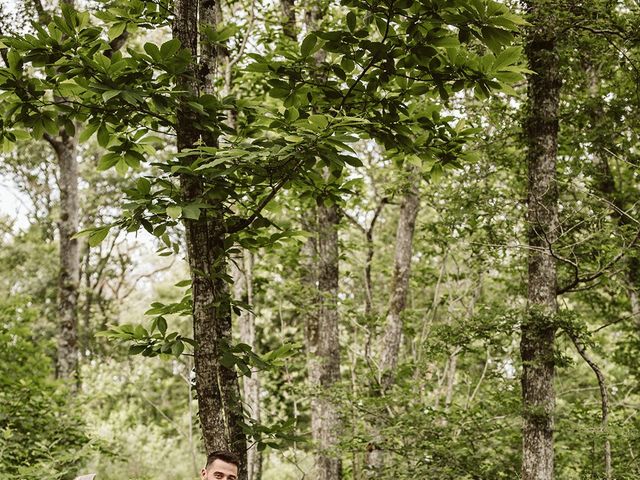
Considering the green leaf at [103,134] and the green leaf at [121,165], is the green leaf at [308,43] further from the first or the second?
the green leaf at [121,165]

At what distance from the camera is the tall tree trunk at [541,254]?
5457 mm

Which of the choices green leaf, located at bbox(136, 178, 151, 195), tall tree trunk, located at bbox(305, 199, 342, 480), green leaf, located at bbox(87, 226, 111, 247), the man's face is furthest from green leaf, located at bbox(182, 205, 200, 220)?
tall tree trunk, located at bbox(305, 199, 342, 480)

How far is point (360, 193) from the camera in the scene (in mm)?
7531

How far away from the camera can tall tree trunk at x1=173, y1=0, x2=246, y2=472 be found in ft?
9.95

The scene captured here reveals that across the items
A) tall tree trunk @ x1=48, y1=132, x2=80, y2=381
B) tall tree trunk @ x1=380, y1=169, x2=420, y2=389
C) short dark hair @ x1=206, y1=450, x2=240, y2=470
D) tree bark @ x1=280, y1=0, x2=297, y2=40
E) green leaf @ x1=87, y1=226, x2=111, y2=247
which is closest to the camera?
green leaf @ x1=87, y1=226, x2=111, y2=247

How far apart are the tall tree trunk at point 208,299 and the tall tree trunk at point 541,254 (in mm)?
3175

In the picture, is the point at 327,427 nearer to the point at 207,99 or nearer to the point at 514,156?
the point at 514,156

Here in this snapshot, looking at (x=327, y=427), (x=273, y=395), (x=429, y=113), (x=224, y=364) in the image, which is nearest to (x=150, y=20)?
(x=429, y=113)

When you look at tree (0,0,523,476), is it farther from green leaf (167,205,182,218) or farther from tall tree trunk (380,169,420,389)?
tall tree trunk (380,169,420,389)

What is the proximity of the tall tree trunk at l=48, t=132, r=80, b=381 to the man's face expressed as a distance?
27.3ft

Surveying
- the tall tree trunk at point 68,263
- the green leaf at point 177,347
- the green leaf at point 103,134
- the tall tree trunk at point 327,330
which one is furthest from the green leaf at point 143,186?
the tall tree trunk at point 68,263

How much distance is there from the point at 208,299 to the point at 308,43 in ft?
4.45

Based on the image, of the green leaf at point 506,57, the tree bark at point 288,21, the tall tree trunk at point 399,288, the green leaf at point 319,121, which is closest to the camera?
the green leaf at point 319,121

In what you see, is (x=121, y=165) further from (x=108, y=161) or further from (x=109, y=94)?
(x=109, y=94)
